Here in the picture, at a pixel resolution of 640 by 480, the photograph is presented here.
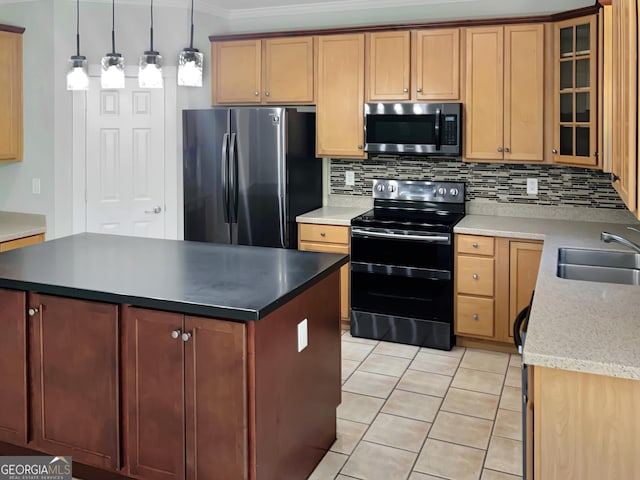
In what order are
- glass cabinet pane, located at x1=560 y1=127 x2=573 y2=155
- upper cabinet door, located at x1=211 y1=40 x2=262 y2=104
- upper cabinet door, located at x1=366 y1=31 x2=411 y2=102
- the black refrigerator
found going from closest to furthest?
glass cabinet pane, located at x1=560 y1=127 x2=573 y2=155 → upper cabinet door, located at x1=366 y1=31 x2=411 y2=102 → the black refrigerator → upper cabinet door, located at x1=211 y1=40 x2=262 y2=104

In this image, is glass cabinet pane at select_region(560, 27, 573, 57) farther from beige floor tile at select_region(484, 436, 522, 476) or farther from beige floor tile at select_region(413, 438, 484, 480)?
beige floor tile at select_region(413, 438, 484, 480)

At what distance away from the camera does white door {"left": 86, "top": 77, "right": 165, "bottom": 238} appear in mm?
4672

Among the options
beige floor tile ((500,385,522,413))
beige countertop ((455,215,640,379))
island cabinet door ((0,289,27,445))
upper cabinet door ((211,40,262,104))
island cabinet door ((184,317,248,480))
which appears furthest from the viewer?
upper cabinet door ((211,40,262,104))

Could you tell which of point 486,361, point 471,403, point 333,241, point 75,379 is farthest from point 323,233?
point 75,379

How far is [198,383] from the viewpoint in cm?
219

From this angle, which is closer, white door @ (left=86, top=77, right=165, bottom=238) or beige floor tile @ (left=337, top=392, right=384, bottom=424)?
beige floor tile @ (left=337, top=392, right=384, bottom=424)

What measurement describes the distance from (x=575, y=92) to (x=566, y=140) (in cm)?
30

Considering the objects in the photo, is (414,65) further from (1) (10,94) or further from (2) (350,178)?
(1) (10,94)

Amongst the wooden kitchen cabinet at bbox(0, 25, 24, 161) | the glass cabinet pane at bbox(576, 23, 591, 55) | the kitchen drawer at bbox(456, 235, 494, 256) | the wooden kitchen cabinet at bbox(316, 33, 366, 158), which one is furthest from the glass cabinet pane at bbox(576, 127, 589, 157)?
the wooden kitchen cabinet at bbox(0, 25, 24, 161)

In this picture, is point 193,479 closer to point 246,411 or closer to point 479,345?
point 246,411

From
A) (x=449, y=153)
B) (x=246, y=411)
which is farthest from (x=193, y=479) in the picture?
(x=449, y=153)

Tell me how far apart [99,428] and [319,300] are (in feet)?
3.35

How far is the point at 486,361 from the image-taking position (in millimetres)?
4004

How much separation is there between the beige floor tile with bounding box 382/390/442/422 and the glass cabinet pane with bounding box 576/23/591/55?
2284 millimetres
